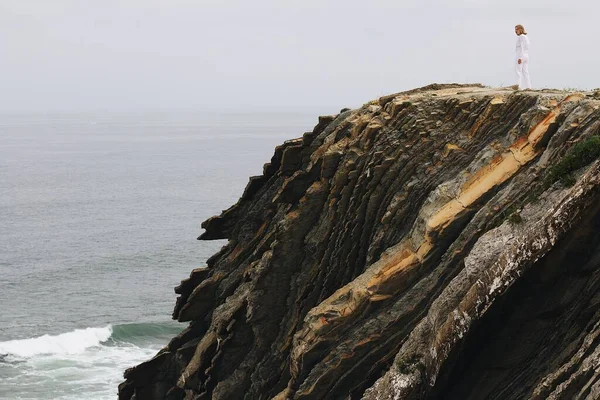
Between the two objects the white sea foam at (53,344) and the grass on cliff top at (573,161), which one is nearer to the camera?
the grass on cliff top at (573,161)

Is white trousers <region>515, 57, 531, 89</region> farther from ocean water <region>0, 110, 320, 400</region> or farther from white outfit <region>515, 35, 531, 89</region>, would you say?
ocean water <region>0, 110, 320, 400</region>

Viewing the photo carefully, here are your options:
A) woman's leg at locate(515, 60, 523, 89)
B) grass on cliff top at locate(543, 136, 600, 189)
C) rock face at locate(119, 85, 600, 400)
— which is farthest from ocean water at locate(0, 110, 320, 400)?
grass on cliff top at locate(543, 136, 600, 189)

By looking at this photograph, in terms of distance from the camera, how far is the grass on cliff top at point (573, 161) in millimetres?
21922

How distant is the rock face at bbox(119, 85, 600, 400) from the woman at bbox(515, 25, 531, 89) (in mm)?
1866

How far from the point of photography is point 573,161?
22.2 m

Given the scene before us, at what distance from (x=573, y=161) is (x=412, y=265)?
5813 mm

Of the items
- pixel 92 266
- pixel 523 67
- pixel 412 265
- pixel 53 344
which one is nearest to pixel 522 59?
pixel 523 67

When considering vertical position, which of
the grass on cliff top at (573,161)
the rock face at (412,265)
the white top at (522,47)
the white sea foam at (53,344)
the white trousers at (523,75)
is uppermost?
the white top at (522,47)

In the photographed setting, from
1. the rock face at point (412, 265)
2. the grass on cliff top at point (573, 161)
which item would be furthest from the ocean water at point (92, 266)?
the grass on cliff top at point (573, 161)

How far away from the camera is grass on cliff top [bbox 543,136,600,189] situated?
71.9 feet

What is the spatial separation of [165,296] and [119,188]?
68.5 m

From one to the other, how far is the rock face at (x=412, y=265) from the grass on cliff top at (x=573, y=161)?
5cm

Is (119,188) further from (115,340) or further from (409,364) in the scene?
(409,364)

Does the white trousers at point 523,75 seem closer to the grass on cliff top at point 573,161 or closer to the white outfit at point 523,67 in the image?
the white outfit at point 523,67
